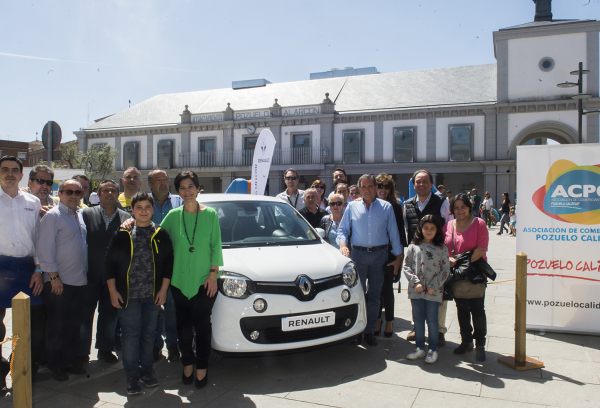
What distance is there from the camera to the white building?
24.3m

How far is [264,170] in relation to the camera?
1083 cm

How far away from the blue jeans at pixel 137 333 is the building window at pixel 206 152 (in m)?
28.2

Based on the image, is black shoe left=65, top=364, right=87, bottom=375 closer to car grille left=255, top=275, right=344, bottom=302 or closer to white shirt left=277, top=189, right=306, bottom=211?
car grille left=255, top=275, right=344, bottom=302

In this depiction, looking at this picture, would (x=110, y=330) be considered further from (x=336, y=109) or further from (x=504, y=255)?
(x=336, y=109)

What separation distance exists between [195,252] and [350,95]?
90.4 ft

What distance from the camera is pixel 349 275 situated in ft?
14.7

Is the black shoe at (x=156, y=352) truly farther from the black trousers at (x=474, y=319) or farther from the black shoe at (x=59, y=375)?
the black trousers at (x=474, y=319)

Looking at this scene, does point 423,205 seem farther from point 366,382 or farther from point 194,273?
point 194,273

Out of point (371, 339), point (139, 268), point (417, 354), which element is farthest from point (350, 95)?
point (139, 268)

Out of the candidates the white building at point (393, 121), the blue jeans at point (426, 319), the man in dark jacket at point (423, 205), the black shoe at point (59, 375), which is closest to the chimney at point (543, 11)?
the white building at point (393, 121)

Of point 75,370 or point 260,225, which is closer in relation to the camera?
point 75,370

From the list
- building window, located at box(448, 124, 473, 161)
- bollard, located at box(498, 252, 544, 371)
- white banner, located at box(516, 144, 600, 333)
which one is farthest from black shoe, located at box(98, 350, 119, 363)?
building window, located at box(448, 124, 473, 161)

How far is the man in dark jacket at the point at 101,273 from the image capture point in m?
4.36

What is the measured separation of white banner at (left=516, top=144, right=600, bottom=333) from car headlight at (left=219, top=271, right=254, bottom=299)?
3.39 metres
